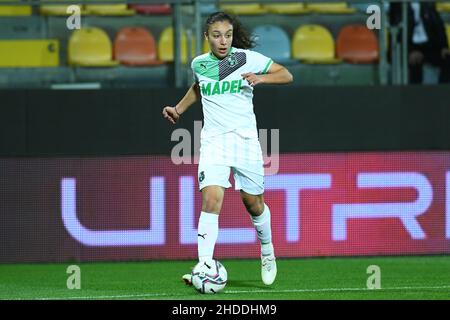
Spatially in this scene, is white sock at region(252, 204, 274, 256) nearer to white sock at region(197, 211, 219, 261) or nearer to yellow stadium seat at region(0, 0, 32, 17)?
white sock at region(197, 211, 219, 261)

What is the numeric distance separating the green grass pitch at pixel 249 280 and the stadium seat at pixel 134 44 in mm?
2905

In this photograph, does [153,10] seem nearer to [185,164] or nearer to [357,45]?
[357,45]

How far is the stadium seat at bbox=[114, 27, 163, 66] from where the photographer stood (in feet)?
46.1

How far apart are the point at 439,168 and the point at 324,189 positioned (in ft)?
4.17

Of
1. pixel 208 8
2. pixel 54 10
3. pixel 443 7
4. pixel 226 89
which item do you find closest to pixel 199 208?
pixel 208 8

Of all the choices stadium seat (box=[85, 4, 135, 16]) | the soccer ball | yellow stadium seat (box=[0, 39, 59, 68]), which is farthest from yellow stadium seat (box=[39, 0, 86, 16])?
the soccer ball

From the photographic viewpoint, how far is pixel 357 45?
13.8 m

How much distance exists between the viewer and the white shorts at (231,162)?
9.14 metres

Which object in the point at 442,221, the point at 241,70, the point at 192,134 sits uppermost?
the point at 241,70

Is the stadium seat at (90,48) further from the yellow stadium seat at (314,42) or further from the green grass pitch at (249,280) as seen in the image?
the green grass pitch at (249,280)

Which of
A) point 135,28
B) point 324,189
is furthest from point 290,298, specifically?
point 135,28

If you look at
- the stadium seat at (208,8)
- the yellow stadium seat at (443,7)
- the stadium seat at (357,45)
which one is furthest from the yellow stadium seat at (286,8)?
the yellow stadium seat at (443,7)

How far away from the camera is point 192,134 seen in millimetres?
12461
